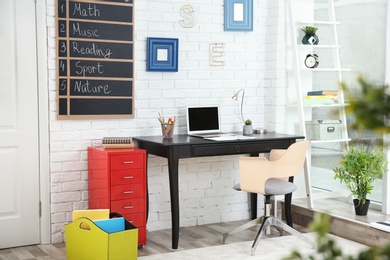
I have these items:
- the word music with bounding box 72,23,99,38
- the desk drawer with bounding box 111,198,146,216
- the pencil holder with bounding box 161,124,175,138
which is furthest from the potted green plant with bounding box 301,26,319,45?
the desk drawer with bounding box 111,198,146,216

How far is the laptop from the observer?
15.9 feet

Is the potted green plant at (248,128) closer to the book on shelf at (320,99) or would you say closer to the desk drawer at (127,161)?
the book on shelf at (320,99)

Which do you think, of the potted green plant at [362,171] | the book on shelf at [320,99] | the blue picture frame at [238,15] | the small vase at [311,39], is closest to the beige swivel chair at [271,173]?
the potted green plant at [362,171]

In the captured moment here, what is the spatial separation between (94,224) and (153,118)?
1.48 meters

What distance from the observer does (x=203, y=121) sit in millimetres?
4914

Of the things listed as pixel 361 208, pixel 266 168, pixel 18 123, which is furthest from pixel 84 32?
pixel 361 208

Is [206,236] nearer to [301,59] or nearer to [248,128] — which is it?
[248,128]

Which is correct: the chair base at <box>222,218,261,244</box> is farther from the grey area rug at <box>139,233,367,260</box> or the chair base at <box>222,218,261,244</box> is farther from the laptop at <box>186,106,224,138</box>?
the laptop at <box>186,106,224,138</box>

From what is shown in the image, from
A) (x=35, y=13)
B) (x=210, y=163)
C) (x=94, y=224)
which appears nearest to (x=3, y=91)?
(x=35, y=13)

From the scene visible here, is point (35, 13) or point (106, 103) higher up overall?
point (35, 13)

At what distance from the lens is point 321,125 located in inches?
199

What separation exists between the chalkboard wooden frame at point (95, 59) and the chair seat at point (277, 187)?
1.22 metres

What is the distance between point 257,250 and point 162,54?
173cm

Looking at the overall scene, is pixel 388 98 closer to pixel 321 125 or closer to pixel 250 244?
pixel 250 244
